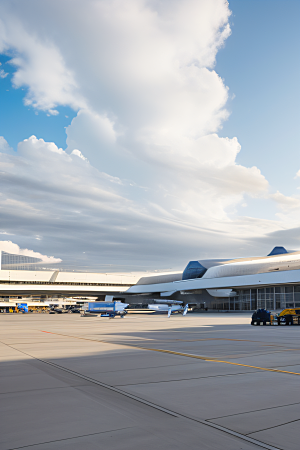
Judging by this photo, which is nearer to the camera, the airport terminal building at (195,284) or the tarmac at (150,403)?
the tarmac at (150,403)

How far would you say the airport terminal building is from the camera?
83500mm

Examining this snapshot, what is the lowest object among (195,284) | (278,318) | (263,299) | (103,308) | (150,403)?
(103,308)

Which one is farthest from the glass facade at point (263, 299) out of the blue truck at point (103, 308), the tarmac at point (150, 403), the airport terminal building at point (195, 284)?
the tarmac at point (150, 403)

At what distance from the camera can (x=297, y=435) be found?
6090mm

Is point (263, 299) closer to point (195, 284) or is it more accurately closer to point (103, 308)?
point (195, 284)

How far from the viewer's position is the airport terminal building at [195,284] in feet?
274

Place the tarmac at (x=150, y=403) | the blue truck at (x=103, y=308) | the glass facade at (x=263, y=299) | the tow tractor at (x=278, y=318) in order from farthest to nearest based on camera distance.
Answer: the glass facade at (x=263, y=299) < the blue truck at (x=103, y=308) < the tow tractor at (x=278, y=318) < the tarmac at (x=150, y=403)

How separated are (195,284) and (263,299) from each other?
2418 cm

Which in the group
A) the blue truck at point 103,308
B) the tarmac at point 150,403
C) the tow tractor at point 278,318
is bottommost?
the blue truck at point 103,308

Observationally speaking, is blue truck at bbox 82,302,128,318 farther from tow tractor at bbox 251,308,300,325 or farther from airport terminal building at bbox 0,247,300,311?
tow tractor at bbox 251,308,300,325

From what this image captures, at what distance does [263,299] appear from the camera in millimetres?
87000

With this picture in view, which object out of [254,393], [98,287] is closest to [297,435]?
[254,393]

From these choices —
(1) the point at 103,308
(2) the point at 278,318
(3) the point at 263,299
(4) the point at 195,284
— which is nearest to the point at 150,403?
(2) the point at 278,318

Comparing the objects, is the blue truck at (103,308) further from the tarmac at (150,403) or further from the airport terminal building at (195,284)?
the tarmac at (150,403)
